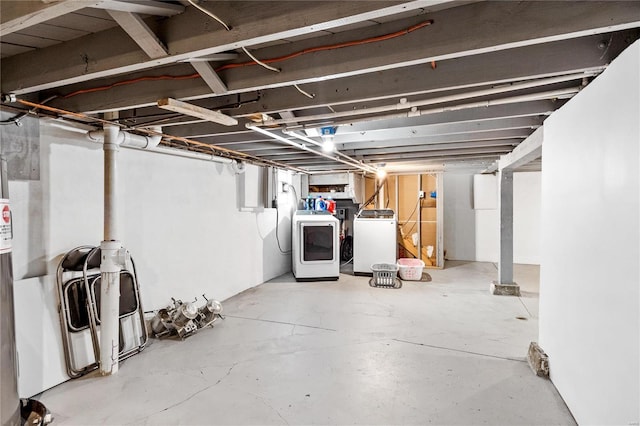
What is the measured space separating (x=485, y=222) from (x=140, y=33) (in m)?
6.99

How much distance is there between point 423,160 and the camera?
15.3 ft

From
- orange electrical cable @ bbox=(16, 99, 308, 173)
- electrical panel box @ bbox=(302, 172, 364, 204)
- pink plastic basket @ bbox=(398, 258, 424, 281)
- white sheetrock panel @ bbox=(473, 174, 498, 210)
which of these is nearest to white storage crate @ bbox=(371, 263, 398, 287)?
pink plastic basket @ bbox=(398, 258, 424, 281)

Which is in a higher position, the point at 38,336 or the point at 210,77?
the point at 210,77

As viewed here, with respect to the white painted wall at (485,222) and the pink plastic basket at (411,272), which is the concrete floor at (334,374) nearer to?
the pink plastic basket at (411,272)

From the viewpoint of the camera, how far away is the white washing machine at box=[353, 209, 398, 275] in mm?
5383

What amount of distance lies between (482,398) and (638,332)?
1.09 meters

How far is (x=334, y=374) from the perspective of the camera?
7.51 ft

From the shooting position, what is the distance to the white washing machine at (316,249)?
201 inches

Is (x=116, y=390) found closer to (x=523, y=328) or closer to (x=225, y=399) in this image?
(x=225, y=399)

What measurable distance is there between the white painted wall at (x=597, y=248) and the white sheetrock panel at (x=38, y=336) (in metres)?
3.22

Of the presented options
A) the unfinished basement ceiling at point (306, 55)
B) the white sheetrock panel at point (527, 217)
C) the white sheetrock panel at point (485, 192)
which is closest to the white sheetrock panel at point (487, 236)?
the white sheetrock panel at point (485, 192)

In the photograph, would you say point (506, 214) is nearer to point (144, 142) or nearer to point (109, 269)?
point (144, 142)

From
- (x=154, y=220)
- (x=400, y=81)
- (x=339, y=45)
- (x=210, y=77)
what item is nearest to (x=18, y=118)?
(x=154, y=220)

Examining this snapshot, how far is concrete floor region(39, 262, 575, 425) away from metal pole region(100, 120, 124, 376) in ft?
0.60
